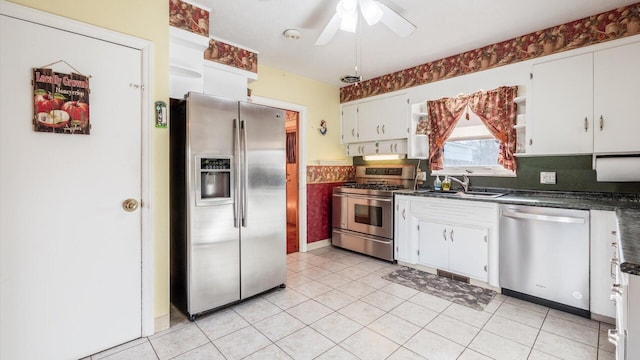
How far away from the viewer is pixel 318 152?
4430 mm

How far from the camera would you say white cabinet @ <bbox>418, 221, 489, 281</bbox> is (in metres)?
2.94

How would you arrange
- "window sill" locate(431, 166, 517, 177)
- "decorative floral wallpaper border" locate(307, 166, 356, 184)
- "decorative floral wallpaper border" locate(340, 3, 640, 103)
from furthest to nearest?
"decorative floral wallpaper border" locate(307, 166, 356, 184) < "window sill" locate(431, 166, 517, 177) < "decorative floral wallpaper border" locate(340, 3, 640, 103)

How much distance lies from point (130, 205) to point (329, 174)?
2964mm

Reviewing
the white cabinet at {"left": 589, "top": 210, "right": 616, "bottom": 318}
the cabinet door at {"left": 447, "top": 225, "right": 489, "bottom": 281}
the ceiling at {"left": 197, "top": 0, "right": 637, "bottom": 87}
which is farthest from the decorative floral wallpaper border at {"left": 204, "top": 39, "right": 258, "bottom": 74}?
the white cabinet at {"left": 589, "top": 210, "right": 616, "bottom": 318}

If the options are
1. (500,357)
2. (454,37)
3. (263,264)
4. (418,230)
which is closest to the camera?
(500,357)

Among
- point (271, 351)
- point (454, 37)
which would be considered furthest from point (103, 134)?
point (454, 37)

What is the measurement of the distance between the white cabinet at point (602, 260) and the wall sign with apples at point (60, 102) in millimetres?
3761

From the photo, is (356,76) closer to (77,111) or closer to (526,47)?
(526,47)

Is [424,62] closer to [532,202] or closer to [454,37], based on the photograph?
[454,37]

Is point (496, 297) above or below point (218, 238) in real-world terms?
below

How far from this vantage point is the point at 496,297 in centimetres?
276

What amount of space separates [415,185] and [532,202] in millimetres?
1560

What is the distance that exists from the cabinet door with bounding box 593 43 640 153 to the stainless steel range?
1968 mm

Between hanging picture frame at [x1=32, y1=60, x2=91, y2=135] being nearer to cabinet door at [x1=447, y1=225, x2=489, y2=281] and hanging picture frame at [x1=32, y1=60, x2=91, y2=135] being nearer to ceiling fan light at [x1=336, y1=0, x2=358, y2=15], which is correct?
ceiling fan light at [x1=336, y1=0, x2=358, y2=15]
